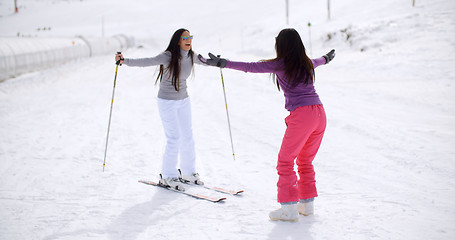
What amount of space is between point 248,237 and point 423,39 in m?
15.2

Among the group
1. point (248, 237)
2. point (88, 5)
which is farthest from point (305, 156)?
point (88, 5)

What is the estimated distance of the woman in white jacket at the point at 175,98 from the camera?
463cm

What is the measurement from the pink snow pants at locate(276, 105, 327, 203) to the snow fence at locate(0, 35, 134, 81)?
50.7ft

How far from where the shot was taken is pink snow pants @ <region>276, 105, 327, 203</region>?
364 centimetres

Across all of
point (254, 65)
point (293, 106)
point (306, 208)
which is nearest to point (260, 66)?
point (254, 65)

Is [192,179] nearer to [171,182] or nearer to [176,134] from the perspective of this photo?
[171,182]

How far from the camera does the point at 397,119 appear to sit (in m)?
7.89

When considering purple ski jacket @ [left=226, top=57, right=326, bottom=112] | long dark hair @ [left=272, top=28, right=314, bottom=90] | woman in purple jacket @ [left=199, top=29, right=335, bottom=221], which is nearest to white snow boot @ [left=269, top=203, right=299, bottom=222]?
woman in purple jacket @ [left=199, top=29, right=335, bottom=221]

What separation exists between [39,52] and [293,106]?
1854 centimetres

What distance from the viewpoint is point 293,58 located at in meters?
3.64

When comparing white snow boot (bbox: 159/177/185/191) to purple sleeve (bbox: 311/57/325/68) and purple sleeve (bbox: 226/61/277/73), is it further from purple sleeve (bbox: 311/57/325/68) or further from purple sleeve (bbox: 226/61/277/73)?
purple sleeve (bbox: 311/57/325/68)

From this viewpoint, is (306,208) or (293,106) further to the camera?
(306,208)

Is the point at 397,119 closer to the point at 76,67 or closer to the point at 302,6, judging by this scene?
the point at 76,67

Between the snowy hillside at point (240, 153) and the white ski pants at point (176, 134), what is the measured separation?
41 cm
